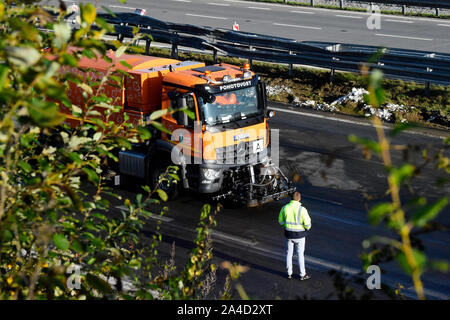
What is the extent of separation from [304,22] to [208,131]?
17.2 metres

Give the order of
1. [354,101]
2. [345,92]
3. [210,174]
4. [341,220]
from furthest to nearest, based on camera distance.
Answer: [345,92]
[354,101]
[210,174]
[341,220]

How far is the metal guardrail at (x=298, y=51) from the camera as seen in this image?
18344 mm

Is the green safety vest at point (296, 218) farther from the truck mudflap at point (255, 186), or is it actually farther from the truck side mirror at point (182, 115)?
the truck side mirror at point (182, 115)

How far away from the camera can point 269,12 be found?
30.6 meters

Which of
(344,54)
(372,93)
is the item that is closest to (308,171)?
(344,54)

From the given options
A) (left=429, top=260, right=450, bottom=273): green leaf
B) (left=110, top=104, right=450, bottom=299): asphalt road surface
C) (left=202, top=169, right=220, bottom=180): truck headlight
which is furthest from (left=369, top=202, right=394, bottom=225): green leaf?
(left=202, top=169, right=220, bottom=180): truck headlight

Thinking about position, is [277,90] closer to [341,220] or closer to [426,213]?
[341,220]

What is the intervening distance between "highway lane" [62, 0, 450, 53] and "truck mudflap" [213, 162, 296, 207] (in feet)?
42.9

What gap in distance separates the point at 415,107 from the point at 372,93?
53.5 ft

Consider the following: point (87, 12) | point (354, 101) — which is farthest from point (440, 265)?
point (354, 101)

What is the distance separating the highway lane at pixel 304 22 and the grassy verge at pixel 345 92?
15.1ft

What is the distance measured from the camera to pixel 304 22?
93.0ft

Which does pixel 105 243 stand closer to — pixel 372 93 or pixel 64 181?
pixel 64 181
